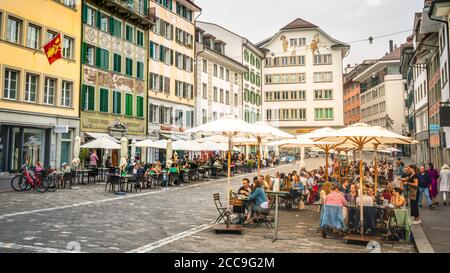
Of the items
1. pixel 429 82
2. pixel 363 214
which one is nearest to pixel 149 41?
pixel 429 82

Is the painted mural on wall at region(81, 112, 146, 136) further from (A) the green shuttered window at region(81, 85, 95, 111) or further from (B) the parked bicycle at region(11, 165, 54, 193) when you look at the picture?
(B) the parked bicycle at region(11, 165, 54, 193)

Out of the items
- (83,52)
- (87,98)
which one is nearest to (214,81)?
(87,98)

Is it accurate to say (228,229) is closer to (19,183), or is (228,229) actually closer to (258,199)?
(258,199)

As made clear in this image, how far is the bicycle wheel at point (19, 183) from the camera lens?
63.4 ft

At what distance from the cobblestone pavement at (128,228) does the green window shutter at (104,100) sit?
15973 millimetres

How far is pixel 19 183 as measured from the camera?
1934 centimetres

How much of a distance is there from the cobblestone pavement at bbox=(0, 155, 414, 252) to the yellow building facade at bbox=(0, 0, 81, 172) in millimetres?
9267

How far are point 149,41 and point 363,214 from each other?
1267 inches

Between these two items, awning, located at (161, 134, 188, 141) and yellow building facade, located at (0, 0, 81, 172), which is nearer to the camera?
yellow building facade, located at (0, 0, 81, 172)

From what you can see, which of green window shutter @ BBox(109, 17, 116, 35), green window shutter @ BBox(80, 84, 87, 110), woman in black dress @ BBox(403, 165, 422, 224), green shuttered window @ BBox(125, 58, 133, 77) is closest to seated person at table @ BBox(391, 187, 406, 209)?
woman in black dress @ BBox(403, 165, 422, 224)

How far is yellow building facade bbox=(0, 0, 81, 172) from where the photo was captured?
2441 centimetres

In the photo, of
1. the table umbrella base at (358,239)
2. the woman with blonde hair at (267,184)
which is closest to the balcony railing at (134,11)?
the woman with blonde hair at (267,184)

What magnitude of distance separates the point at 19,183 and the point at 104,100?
46.4 ft
